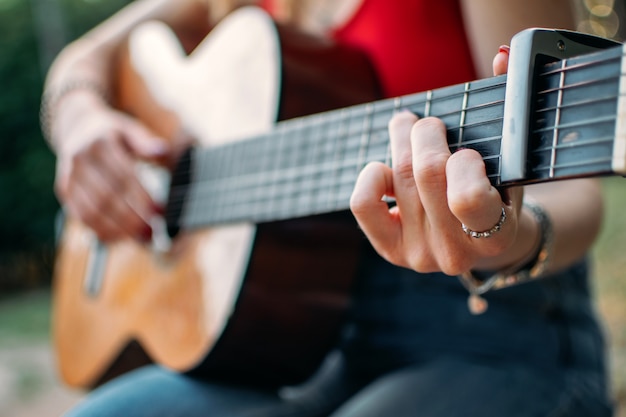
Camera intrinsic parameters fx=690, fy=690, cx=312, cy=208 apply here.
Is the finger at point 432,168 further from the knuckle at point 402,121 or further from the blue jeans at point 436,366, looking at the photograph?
the blue jeans at point 436,366

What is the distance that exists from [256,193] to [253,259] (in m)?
0.11

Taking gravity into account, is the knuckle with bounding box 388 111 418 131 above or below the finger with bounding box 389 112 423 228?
above

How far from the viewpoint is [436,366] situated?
951 mm

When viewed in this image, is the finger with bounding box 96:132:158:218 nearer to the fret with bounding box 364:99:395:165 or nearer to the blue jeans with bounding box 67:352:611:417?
the blue jeans with bounding box 67:352:611:417

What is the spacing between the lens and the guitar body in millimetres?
1045

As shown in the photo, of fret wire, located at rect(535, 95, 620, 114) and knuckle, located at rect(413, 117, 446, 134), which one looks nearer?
fret wire, located at rect(535, 95, 620, 114)

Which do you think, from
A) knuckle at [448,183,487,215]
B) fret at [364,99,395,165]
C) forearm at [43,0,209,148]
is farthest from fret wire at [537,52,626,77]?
forearm at [43,0,209,148]

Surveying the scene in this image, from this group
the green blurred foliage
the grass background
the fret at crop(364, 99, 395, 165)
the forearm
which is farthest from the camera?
the green blurred foliage

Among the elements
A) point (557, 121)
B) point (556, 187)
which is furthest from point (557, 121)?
point (556, 187)

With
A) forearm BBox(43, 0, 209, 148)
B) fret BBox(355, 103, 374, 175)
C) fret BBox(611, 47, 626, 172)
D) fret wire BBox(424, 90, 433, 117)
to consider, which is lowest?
forearm BBox(43, 0, 209, 148)

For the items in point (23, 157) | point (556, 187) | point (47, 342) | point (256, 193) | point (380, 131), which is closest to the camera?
point (380, 131)

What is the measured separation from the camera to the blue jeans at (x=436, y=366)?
0.89 metres

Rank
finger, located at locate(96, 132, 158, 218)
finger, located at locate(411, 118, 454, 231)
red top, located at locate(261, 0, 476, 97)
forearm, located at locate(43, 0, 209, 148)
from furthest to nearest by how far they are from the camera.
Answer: forearm, located at locate(43, 0, 209, 148) → finger, located at locate(96, 132, 158, 218) → red top, located at locate(261, 0, 476, 97) → finger, located at locate(411, 118, 454, 231)

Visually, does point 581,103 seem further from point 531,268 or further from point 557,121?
point 531,268
